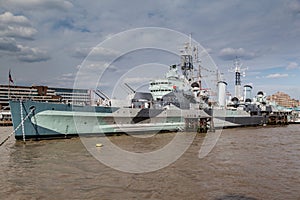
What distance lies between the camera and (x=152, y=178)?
37.0 ft

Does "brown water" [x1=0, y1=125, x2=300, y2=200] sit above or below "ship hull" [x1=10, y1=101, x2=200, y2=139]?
below

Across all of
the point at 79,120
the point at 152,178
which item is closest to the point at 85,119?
the point at 79,120

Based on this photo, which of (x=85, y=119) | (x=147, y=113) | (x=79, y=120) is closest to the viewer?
(x=79, y=120)

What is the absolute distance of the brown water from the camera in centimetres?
913

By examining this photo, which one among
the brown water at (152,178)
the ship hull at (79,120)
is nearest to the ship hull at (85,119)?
the ship hull at (79,120)

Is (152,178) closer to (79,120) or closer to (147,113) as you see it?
(79,120)

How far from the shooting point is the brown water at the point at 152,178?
913 centimetres

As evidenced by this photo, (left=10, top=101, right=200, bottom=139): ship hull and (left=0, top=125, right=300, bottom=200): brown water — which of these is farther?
(left=10, top=101, right=200, bottom=139): ship hull

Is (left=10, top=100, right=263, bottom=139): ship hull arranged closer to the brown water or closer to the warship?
the warship

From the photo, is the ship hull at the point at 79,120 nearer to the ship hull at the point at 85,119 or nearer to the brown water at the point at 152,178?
the ship hull at the point at 85,119

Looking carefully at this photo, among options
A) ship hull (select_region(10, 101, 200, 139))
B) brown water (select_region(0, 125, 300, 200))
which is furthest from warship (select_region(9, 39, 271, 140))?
brown water (select_region(0, 125, 300, 200))

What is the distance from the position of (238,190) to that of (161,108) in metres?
22.6

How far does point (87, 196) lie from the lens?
8789 mm

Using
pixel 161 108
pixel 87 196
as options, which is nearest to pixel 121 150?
pixel 87 196
